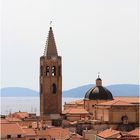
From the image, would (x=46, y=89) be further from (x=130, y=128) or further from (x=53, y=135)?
(x=53, y=135)

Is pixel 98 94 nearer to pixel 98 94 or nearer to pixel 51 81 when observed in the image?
pixel 98 94

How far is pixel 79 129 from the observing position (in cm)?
6384

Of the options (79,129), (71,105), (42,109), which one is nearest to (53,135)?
(79,129)

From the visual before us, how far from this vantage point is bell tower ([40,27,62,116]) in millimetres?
71312

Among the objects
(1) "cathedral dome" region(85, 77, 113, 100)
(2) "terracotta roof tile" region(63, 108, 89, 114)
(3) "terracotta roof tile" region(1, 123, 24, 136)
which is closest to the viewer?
(3) "terracotta roof tile" region(1, 123, 24, 136)

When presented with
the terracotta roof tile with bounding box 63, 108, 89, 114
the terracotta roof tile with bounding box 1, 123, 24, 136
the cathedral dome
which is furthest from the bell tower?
the terracotta roof tile with bounding box 1, 123, 24, 136

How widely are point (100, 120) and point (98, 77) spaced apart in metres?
10.2

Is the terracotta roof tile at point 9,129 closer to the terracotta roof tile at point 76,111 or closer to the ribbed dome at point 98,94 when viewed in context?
the terracotta roof tile at point 76,111

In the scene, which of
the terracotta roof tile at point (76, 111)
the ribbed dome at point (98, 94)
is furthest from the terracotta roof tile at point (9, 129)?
the ribbed dome at point (98, 94)

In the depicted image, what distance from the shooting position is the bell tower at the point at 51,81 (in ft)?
234

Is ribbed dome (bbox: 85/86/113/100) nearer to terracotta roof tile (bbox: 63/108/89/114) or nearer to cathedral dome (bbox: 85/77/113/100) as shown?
cathedral dome (bbox: 85/77/113/100)

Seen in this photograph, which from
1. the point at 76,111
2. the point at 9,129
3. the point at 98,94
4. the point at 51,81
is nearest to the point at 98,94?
the point at 98,94

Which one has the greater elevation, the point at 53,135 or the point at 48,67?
the point at 48,67

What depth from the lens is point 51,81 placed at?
234 ft
